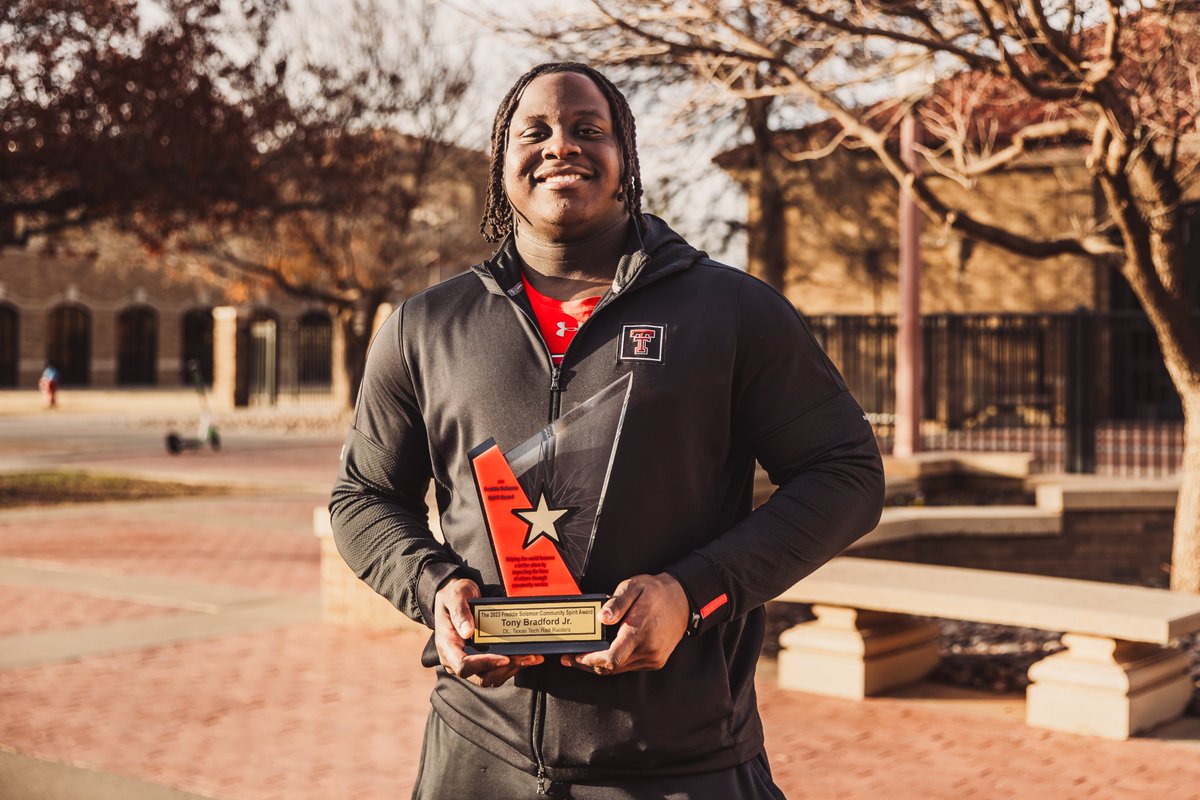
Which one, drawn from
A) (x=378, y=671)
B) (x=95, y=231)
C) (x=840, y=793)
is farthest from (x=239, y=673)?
(x=95, y=231)

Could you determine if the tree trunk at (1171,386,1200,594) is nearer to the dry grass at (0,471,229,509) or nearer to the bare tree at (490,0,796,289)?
the bare tree at (490,0,796,289)

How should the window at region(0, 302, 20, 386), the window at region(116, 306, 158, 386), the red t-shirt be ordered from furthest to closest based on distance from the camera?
the window at region(116, 306, 158, 386), the window at region(0, 302, 20, 386), the red t-shirt

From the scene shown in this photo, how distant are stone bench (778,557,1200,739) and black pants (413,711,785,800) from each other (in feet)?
13.2

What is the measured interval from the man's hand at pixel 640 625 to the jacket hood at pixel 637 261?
0.47m

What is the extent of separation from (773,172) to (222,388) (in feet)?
74.3

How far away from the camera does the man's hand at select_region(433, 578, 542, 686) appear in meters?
1.87

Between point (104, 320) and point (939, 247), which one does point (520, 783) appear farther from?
point (104, 320)

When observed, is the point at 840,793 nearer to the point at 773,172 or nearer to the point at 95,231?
the point at 773,172

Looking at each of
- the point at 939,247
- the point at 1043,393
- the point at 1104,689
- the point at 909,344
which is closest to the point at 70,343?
the point at 939,247

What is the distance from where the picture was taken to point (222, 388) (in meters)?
37.9

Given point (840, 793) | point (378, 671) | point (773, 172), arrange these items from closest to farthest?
point (840, 793) → point (378, 671) → point (773, 172)

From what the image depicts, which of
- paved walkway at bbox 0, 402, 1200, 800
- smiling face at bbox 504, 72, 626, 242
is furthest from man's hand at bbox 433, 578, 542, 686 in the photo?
paved walkway at bbox 0, 402, 1200, 800

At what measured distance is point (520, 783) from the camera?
208 cm

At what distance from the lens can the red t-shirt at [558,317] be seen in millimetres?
2096
